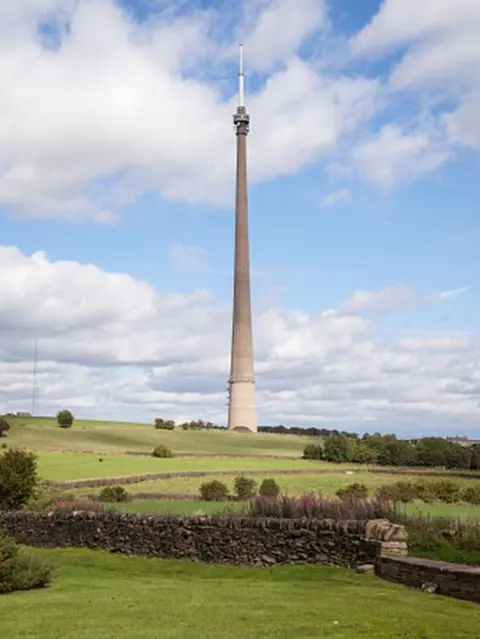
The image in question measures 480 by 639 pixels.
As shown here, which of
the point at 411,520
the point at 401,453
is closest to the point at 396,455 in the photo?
the point at 401,453

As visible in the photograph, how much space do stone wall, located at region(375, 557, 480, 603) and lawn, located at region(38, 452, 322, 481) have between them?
143 ft

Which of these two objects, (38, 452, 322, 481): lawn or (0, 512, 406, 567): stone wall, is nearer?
(0, 512, 406, 567): stone wall

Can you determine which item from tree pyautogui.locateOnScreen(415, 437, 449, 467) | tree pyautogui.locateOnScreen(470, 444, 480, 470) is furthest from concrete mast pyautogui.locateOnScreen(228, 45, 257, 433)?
tree pyautogui.locateOnScreen(470, 444, 480, 470)

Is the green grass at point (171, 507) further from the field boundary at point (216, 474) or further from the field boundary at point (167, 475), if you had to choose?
the field boundary at point (216, 474)

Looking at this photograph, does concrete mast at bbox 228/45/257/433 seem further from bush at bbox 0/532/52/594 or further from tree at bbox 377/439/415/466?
bush at bbox 0/532/52/594

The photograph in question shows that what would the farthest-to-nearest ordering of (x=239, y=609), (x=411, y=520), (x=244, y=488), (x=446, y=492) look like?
(x=244, y=488) → (x=446, y=492) → (x=411, y=520) → (x=239, y=609)

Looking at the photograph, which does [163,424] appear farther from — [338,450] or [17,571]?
[17,571]

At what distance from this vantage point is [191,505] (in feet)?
133

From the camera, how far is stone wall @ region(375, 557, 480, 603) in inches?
583

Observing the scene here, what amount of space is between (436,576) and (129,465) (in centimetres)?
5600

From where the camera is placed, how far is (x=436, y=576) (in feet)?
51.7

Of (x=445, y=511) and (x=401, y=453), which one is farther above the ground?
(x=401, y=453)

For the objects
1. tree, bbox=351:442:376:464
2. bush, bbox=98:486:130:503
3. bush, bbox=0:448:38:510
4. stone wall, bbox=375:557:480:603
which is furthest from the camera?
tree, bbox=351:442:376:464

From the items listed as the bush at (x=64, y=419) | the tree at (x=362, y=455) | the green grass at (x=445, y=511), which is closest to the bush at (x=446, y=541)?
the green grass at (x=445, y=511)
